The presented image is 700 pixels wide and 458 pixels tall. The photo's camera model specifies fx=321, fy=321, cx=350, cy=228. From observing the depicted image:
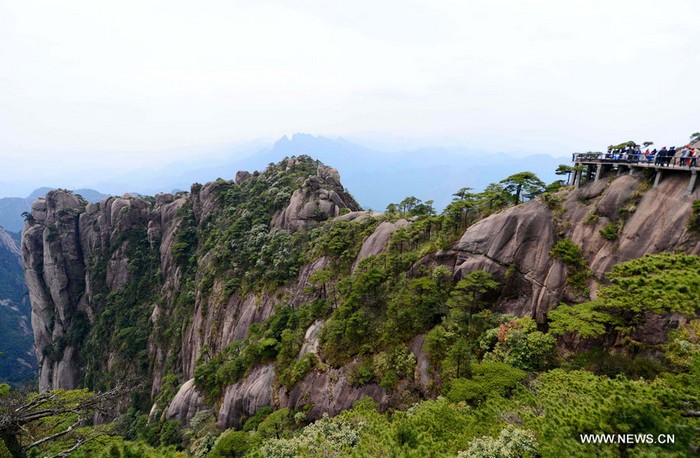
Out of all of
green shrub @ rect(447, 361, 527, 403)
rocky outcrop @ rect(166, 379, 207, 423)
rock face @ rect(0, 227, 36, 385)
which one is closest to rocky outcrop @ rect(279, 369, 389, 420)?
green shrub @ rect(447, 361, 527, 403)

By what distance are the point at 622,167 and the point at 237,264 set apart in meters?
44.8

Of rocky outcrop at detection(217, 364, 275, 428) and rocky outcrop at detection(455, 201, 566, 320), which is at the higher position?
rocky outcrop at detection(455, 201, 566, 320)

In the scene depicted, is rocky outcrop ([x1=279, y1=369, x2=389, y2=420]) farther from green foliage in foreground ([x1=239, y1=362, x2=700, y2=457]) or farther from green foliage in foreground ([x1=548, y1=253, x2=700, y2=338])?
green foliage in foreground ([x1=548, y1=253, x2=700, y2=338])

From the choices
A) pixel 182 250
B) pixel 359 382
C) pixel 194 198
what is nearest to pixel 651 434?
pixel 359 382

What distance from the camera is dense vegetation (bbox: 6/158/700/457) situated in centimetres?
1112

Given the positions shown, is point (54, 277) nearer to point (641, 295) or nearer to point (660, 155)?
point (641, 295)

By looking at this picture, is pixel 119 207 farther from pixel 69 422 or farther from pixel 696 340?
pixel 696 340

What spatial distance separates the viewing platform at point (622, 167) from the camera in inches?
733

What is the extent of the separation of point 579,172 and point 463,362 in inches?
681

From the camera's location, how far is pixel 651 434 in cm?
890

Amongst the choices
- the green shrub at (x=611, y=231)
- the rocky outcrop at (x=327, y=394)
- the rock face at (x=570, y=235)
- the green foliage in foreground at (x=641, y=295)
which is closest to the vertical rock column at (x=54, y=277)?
the rocky outcrop at (x=327, y=394)

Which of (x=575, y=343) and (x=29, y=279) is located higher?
(x=575, y=343)

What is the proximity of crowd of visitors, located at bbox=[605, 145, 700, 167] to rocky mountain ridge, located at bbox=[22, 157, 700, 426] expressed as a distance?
137 cm

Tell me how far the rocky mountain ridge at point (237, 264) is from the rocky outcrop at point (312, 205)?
23cm
